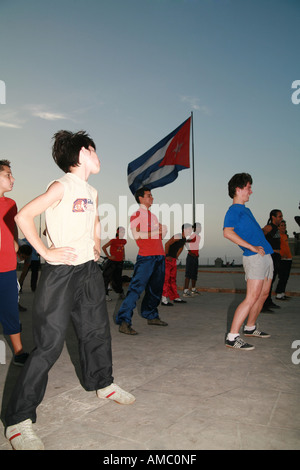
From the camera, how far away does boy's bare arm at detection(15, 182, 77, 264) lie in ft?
6.98

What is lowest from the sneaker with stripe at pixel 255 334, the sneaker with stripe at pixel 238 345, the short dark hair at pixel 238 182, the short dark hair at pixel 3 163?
the sneaker with stripe at pixel 255 334

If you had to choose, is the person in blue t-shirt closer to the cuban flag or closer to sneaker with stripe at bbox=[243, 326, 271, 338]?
sneaker with stripe at bbox=[243, 326, 271, 338]

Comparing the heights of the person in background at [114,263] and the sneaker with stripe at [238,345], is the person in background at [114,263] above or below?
above

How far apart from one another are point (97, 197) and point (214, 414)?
1.70 m

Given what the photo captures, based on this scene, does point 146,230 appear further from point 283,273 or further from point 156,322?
point 283,273

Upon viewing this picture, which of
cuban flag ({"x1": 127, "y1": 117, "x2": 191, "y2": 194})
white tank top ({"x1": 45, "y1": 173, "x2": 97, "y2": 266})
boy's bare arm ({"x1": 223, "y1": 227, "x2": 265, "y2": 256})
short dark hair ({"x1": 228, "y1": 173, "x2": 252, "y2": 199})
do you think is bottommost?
boy's bare arm ({"x1": 223, "y1": 227, "x2": 265, "y2": 256})

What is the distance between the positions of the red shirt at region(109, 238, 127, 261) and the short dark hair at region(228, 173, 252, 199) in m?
4.64

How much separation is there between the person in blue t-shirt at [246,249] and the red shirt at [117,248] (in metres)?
4.63

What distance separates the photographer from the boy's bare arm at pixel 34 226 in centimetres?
213

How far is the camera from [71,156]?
2.47 m

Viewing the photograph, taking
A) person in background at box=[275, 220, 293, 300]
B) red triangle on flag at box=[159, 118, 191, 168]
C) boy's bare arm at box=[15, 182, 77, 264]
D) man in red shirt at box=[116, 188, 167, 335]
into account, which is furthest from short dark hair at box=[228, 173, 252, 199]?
red triangle on flag at box=[159, 118, 191, 168]

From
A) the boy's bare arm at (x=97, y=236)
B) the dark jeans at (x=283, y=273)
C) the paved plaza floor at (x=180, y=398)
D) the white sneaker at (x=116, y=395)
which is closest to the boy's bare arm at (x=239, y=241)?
the paved plaza floor at (x=180, y=398)

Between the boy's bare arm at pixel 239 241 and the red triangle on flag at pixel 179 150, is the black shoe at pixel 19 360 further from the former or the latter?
the red triangle on flag at pixel 179 150
